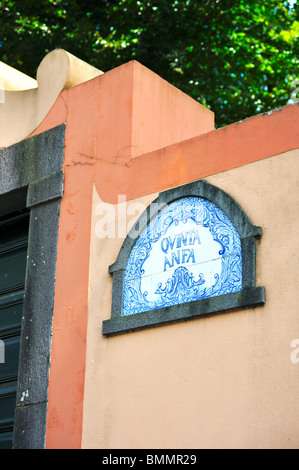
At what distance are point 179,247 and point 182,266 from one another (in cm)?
16

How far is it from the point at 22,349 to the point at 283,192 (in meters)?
2.47

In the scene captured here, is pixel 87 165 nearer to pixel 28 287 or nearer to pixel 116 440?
pixel 28 287

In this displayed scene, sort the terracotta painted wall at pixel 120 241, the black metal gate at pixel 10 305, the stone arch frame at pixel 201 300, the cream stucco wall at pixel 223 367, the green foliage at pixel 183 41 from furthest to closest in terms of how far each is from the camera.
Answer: the green foliage at pixel 183 41 → the black metal gate at pixel 10 305 → the terracotta painted wall at pixel 120 241 → the stone arch frame at pixel 201 300 → the cream stucco wall at pixel 223 367

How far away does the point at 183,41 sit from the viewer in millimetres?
14344

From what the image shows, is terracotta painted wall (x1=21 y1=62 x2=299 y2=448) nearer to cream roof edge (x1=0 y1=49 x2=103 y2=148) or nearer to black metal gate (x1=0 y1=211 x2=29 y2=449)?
cream roof edge (x1=0 y1=49 x2=103 y2=148)

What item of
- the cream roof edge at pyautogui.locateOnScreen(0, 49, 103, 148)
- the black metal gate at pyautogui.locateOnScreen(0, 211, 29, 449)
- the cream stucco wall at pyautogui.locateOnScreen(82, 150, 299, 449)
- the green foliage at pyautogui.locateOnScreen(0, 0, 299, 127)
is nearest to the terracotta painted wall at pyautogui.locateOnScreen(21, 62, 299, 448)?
the cream stucco wall at pyautogui.locateOnScreen(82, 150, 299, 449)

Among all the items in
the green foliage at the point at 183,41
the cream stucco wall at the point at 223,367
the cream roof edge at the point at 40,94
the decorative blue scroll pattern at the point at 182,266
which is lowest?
the cream stucco wall at the point at 223,367

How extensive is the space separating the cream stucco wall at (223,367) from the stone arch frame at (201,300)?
5 cm

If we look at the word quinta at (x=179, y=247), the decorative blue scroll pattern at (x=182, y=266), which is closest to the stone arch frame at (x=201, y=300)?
the decorative blue scroll pattern at (x=182, y=266)

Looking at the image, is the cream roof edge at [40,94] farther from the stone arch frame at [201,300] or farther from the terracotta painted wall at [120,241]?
the stone arch frame at [201,300]

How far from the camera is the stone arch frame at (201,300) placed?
5.77m

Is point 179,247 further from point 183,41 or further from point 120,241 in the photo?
point 183,41
